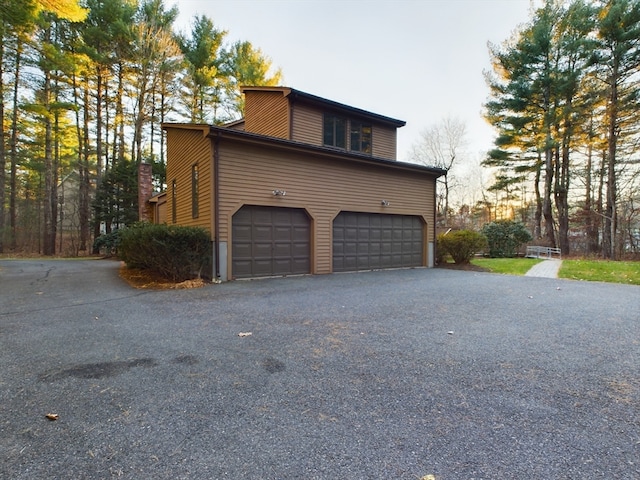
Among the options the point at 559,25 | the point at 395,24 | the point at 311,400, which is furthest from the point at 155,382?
the point at 559,25

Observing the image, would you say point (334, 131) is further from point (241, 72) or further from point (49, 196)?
point (49, 196)

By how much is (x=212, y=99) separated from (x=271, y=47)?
16.9 feet

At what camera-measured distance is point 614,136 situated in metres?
15.1

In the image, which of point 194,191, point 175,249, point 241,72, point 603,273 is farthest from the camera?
point 241,72

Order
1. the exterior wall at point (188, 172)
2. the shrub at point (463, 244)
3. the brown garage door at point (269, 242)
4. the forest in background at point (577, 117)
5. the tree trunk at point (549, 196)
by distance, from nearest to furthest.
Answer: the exterior wall at point (188, 172) < the brown garage door at point (269, 242) < the shrub at point (463, 244) < the forest in background at point (577, 117) < the tree trunk at point (549, 196)

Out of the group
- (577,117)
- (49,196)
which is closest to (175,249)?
(49,196)

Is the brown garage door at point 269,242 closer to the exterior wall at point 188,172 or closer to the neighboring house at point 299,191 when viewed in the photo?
the neighboring house at point 299,191

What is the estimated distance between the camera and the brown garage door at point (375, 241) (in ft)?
33.7

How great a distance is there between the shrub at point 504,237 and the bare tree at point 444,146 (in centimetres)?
854

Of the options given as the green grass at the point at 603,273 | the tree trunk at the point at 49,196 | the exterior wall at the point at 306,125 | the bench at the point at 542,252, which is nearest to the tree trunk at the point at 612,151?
the bench at the point at 542,252

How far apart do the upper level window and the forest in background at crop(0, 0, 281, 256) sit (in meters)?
5.73

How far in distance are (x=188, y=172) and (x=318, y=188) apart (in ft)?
13.4

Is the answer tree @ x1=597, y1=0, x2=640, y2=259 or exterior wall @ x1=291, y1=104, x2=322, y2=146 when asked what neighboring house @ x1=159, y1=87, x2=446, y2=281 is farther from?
tree @ x1=597, y1=0, x2=640, y2=259

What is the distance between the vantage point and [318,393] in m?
2.39
